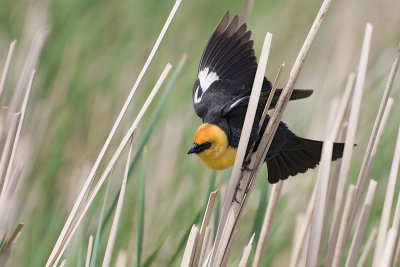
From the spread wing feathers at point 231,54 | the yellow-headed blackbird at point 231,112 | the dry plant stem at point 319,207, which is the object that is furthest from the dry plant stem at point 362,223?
the spread wing feathers at point 231,54

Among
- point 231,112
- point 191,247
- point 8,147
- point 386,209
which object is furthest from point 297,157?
point 8,147

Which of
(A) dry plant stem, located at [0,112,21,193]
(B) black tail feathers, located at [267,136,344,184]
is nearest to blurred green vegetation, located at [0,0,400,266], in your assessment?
(B) black tail feathers, located at [267,136,344,184]

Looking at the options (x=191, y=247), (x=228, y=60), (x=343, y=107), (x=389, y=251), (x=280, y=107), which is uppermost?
(x=228, y=60)

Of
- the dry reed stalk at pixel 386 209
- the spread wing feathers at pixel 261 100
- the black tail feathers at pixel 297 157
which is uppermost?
the spread wing feathers at pixel 261 100

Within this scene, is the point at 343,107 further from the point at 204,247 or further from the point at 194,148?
the point at 204,247

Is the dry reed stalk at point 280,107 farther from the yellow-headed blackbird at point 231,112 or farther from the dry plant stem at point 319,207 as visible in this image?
the yellow-headed blackbird at point 231,112

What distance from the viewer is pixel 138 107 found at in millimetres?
3180

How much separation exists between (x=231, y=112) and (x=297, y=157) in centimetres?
32

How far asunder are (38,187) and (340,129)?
1.17 m

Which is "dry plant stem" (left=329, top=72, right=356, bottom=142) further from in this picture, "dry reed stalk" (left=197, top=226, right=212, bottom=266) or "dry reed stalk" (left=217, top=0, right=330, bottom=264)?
"dry reed stalk" (left=197, top=226, right=212, bottom=266)

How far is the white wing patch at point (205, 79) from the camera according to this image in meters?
2.56

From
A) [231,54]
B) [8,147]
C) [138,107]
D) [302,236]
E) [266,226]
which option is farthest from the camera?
[138,107]

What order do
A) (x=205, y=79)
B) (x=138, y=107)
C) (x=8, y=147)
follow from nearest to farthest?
(x=8, y=147) < (x=205, y=79) < (x=138, y=107)

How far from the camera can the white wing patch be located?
8.41 ft
